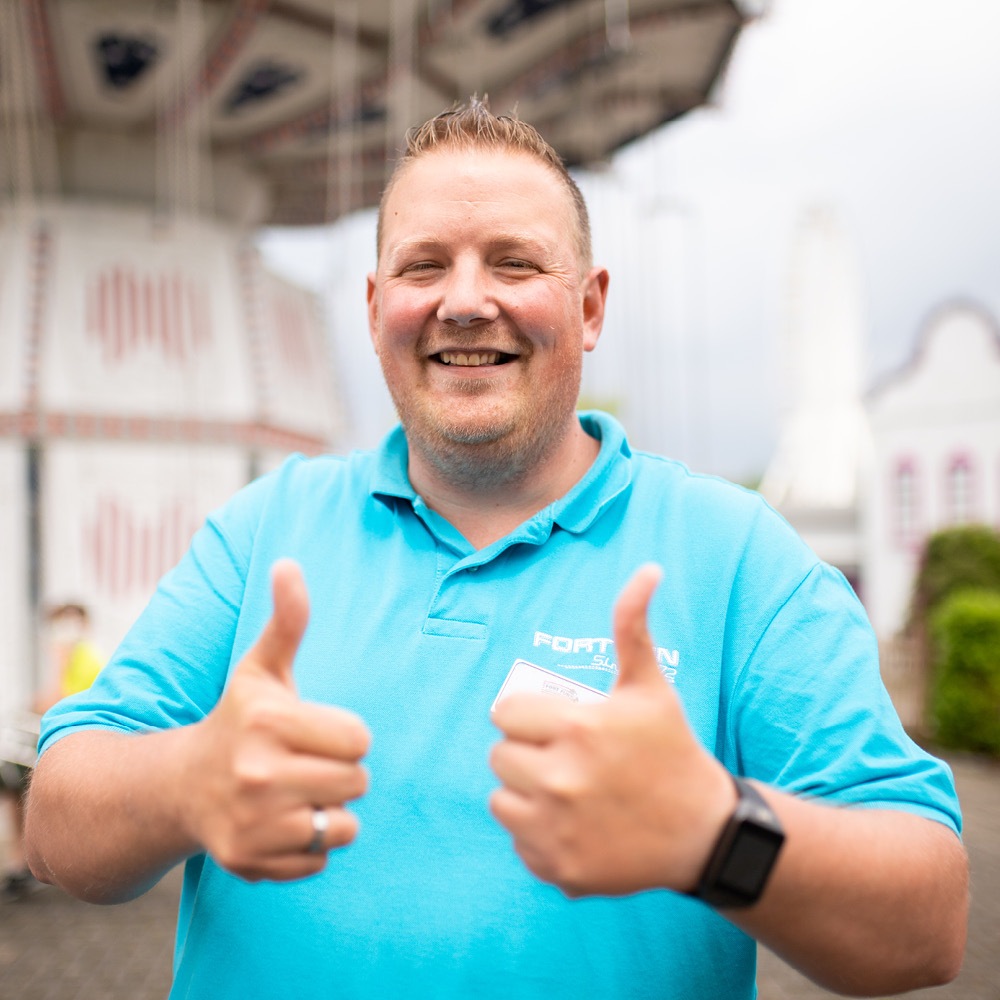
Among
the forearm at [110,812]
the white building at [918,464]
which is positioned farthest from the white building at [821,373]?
the forearm at [110,812]

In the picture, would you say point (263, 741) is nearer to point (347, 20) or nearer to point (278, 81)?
point (347, 20)

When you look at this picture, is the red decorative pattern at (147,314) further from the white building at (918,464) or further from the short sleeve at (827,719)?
the white building at (918,464)

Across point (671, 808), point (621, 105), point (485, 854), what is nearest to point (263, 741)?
point (671, 808)

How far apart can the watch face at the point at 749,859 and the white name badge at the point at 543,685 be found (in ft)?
1.25

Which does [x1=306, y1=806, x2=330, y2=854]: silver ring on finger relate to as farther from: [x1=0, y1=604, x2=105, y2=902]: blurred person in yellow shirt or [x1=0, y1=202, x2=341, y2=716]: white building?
[x1=0, y1=202, x2=341, y2=716]: white building

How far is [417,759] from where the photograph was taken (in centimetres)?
126

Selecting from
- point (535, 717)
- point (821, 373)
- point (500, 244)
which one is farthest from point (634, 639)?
point (821, 373)

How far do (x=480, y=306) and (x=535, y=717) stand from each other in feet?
2.38

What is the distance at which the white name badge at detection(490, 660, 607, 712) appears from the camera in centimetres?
128

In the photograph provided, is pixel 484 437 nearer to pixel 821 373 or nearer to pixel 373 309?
pixel 373 309

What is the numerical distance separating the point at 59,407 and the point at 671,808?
420 inches

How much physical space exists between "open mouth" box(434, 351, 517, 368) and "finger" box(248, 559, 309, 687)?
62cm

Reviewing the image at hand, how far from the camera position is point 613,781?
2.75 ft

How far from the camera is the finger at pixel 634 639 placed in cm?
87
